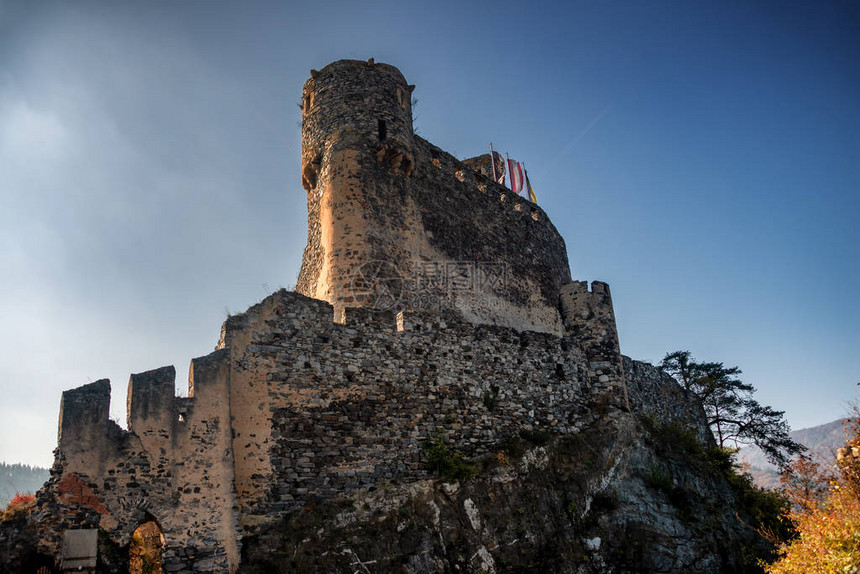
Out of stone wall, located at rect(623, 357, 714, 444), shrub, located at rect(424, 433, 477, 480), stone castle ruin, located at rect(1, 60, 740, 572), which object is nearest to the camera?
stone castle ruin, located at rect(1, 60, 740, 572)

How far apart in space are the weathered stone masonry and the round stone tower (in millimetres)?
54

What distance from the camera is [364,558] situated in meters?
11.2

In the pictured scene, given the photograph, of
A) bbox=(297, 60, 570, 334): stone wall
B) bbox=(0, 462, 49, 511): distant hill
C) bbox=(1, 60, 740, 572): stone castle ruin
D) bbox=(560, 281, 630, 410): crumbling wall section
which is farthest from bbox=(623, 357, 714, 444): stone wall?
bbox=(0, 462, 49, 511): distant hill

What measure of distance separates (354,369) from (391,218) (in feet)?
20.3

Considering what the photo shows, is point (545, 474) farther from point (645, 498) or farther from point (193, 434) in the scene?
point (193, 434)

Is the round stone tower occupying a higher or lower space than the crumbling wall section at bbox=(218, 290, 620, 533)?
higher

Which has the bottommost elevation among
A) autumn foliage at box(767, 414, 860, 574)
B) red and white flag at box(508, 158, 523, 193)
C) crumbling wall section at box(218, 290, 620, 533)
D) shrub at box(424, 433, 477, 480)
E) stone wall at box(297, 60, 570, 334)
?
autumn foliage at box(767, 414, 860, 574)

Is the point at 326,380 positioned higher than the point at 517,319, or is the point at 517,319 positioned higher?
the point at 517,319

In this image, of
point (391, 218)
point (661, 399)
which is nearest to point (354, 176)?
point (391, 218)

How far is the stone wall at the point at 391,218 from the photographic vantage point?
17172 mm

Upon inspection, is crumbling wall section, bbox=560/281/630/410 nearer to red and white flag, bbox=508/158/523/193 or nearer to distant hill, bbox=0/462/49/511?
red and white flag, bbox=508/158/523/193

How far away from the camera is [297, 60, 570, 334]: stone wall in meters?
17.2

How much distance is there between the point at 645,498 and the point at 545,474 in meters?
2.96

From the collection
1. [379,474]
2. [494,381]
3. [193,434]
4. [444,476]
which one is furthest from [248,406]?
[494,381]
